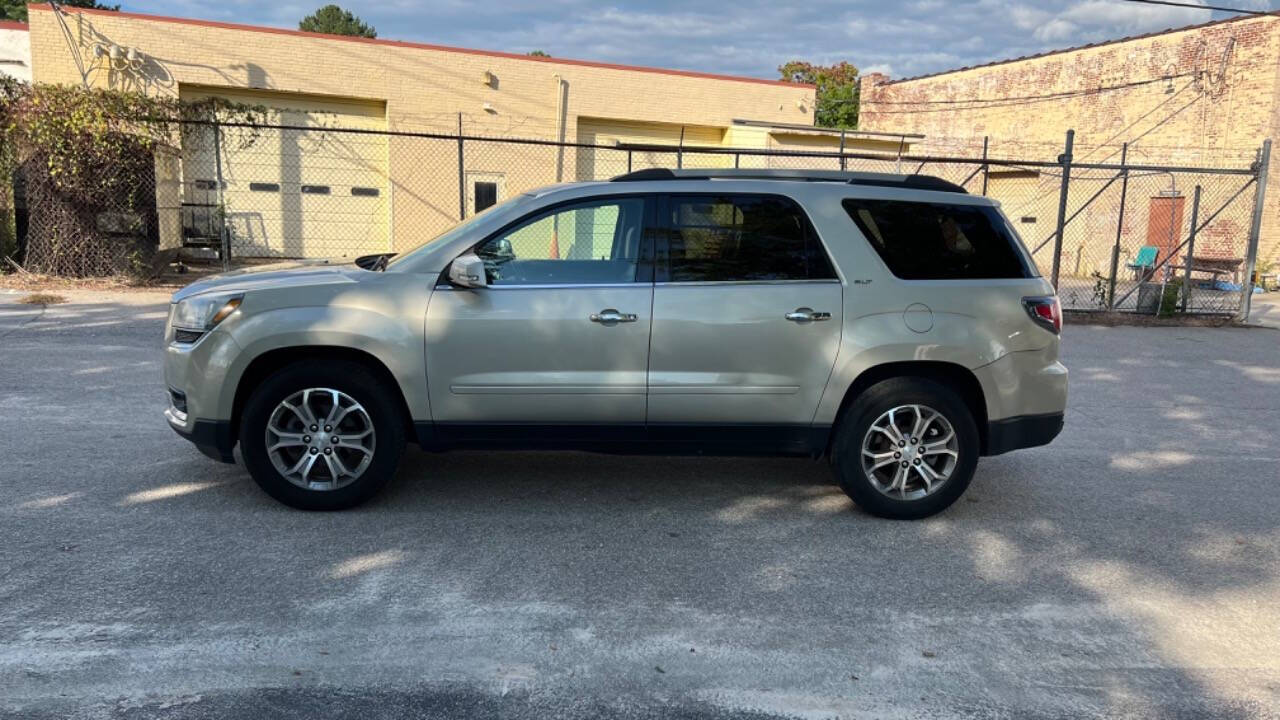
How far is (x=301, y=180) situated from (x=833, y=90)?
1557 inches

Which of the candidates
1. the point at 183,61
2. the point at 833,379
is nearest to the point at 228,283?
the point at 833,379

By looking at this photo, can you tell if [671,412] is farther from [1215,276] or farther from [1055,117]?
[1055,117]

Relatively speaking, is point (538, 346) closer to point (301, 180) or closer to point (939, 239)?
point (939, 239)

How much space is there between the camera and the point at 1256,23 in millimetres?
21469

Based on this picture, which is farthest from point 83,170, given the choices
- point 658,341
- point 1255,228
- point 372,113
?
point 1255,228

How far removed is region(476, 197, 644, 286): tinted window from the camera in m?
5.03

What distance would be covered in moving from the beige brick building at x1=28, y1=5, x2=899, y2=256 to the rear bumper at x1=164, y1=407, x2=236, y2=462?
45.4ft

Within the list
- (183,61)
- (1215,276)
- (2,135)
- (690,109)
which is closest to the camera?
(2,135)

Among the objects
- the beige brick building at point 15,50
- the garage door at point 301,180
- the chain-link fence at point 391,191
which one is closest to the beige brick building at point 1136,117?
the chain-link fence at point 391,191

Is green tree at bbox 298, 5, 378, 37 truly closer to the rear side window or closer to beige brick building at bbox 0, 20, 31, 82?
beige brick building at bbox 0, 20, 31, 82

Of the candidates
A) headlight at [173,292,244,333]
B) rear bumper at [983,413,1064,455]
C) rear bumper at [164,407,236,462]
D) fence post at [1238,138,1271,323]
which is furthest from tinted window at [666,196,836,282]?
fence post at [1238,138,1271,323]

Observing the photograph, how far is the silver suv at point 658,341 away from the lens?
15.9 feet

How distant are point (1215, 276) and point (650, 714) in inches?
860

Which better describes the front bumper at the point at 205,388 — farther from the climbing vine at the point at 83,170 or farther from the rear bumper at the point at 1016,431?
the climbing vine at the point at 83,170
